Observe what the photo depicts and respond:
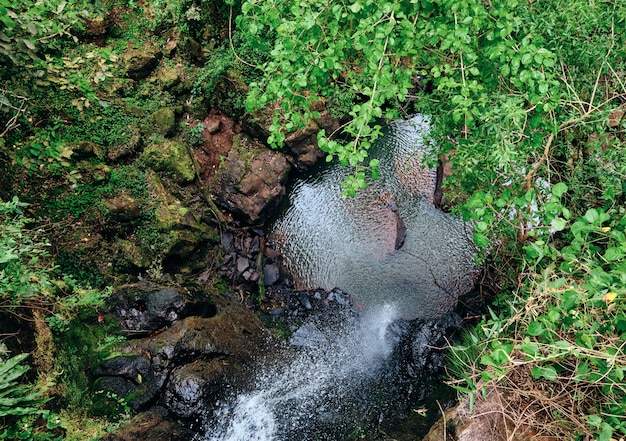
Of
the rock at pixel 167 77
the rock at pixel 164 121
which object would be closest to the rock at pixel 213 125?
the rock at pixel 164 121

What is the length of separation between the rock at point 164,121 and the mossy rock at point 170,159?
307 mm

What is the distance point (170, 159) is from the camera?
834 cm

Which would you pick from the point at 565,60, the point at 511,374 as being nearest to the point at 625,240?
the point at 511,374

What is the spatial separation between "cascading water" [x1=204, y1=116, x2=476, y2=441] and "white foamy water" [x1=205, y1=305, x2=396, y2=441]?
0.7 inches

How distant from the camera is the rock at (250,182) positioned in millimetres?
8977

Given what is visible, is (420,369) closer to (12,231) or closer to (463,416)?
(463,416)

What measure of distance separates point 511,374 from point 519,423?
432 millimetres

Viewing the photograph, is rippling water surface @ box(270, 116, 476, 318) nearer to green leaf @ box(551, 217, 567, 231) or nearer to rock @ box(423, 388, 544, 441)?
rock @ box(423, 388, 544, 441)

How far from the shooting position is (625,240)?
8.07 feet

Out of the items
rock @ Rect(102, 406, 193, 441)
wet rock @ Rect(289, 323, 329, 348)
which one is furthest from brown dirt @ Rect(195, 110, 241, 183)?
rock @ Rect(102, 406, 193, 441)

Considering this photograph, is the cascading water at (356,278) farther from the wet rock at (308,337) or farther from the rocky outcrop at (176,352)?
the rocky outcrop at (176,352)

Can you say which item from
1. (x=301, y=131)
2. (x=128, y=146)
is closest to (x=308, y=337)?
(x=301, y=131)

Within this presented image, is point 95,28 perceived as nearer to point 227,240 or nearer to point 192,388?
point 227,240

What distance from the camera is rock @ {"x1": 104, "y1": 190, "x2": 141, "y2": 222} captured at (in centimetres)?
722
